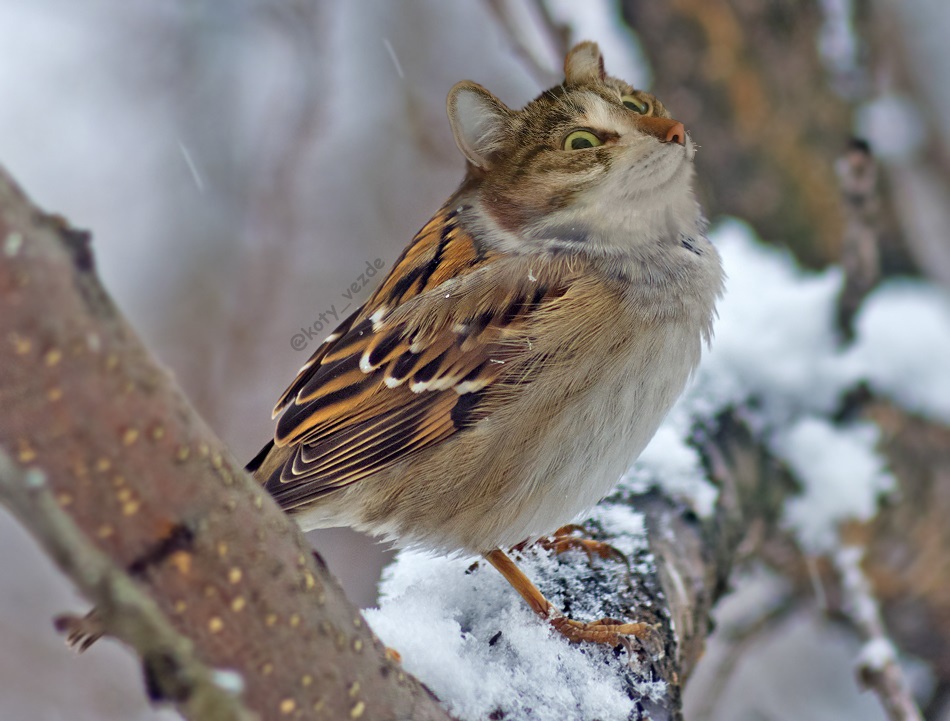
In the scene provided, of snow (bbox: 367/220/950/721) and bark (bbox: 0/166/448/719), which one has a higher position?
bark (bbox: 0/166/448/719)

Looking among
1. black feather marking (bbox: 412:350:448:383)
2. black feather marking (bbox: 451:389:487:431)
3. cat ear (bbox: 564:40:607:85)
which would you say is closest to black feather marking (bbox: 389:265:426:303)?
black feather marking (bbox: 412:350:448:383)

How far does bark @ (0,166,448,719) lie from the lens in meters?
1.00

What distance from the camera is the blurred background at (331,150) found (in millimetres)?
4176

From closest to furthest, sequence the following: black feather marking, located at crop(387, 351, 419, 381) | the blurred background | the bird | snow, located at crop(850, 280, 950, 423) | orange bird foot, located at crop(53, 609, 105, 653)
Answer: orange bird foot, located at crop(53, 609, 105, 653) < the bird < black feather marking, located at crop(387, 351, 419, 381) < snow, located at crop(850, 280, 950, 423) < the blurred background

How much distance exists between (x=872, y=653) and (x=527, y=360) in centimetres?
159

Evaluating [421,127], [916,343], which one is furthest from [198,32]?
[916,343]

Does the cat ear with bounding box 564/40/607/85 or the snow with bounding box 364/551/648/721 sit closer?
the snow with bounding box 364/551/648/721

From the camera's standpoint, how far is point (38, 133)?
5898mm

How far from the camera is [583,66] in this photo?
2.96 m

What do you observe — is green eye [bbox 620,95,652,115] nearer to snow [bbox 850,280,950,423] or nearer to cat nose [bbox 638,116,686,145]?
cat nose [bbox 638,116,686,145]

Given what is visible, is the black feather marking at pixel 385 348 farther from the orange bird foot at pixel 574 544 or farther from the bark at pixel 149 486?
the bark at pixel 149 486

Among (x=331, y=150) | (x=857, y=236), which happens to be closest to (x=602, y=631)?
(x=857, y=236)

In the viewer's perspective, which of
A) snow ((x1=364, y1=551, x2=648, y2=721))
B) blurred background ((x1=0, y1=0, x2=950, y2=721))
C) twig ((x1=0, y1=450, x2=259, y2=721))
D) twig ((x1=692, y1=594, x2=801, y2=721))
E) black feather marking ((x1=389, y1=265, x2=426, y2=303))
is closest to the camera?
twig ((x1=0, y1=450, x2=259, y2=721))

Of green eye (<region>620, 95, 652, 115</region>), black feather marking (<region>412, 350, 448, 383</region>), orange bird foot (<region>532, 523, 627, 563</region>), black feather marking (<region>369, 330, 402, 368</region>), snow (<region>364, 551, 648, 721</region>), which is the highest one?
green eye (<region>620, 95, 652, 115</region>)
